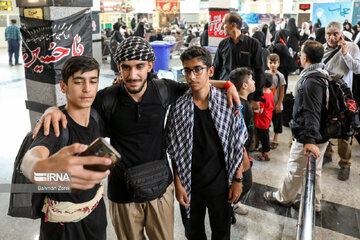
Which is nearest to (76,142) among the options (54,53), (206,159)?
(206,159)

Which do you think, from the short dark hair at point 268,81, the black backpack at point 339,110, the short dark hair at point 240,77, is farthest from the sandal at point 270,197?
the short dark hair at point 268,81

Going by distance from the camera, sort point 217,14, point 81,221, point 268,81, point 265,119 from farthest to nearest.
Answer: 1. point 217,14
2. point 268,81
3. point 265,119
4. point 81,221

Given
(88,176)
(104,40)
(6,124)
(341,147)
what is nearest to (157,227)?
(88,176)

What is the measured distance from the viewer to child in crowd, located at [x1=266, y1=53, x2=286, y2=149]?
475 cm

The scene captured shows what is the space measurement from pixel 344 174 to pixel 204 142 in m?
2.80

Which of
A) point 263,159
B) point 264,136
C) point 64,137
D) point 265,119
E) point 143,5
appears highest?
point 143,5

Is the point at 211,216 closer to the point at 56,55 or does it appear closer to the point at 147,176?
the point at 147,176

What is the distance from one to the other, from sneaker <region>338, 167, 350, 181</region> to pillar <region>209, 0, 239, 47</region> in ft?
15.0

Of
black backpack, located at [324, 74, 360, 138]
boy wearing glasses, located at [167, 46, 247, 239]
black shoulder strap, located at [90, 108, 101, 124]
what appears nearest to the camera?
black shoulder strap, located at [90, 108, 101, 124]

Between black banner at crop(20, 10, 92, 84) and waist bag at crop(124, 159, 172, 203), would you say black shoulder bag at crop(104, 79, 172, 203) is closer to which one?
waist bag at crop(124, 159, 172, 203)

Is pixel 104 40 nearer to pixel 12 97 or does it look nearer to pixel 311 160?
pixel 12 97

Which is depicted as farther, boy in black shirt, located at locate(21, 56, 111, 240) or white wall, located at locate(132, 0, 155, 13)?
white wall, located at locate(132, 0, 155, 13)

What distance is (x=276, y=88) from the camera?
192 inches

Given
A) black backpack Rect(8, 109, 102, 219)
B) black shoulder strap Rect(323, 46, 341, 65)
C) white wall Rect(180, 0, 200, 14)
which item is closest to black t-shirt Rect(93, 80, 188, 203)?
black backpack Rect(8, 109, 102, 219)
